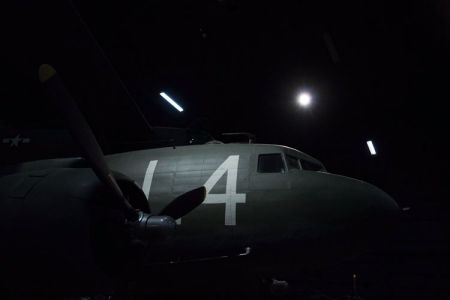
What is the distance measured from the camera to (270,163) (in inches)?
280

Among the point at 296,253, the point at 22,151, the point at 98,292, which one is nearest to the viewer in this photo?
the point at 98,292

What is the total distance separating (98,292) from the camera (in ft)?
15.7

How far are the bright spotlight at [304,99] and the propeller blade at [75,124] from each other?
10.3m

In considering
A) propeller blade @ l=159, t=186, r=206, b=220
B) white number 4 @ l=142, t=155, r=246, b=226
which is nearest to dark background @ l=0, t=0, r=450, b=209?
white number 4 @ l=142, t=155, r=246, b=226

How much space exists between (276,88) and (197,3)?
17.0 feet

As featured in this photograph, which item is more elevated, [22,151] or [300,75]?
[300,75]

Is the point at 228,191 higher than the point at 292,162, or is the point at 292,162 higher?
the point at 292,162

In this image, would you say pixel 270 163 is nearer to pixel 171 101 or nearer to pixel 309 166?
pixel 309 166

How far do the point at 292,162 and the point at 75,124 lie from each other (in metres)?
4.57

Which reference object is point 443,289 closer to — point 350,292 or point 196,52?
point 350,292

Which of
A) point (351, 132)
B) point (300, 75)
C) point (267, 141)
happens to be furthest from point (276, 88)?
point (351, 132)

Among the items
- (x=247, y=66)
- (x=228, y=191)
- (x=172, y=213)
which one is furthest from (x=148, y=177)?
(x=247, y=66)

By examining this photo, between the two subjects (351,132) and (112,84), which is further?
(351,132)

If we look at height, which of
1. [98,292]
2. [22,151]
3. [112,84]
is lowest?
[98,292]
